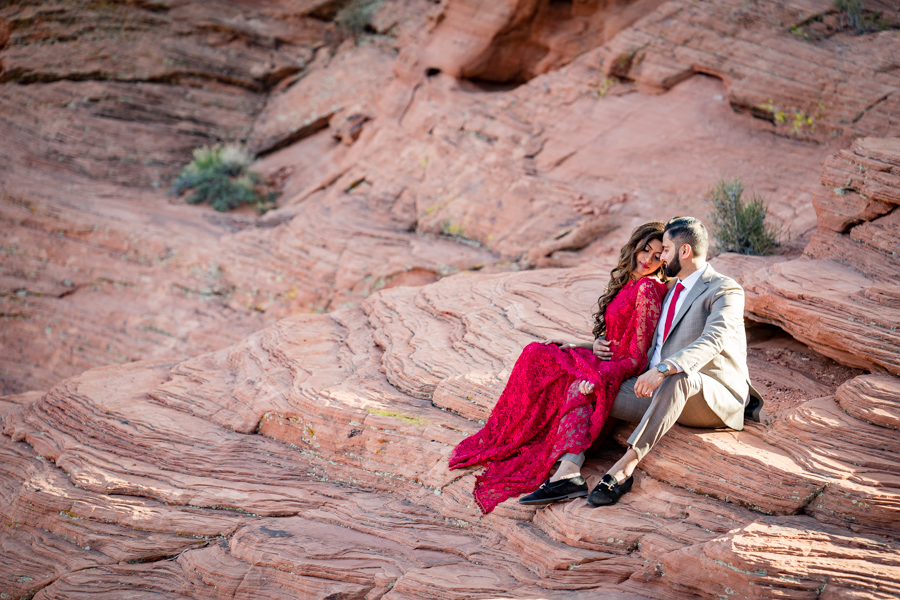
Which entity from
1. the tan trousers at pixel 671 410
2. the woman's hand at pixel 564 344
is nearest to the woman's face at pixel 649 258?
the woman's hand at pixel 564 344

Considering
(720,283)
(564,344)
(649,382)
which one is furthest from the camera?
(564,344)

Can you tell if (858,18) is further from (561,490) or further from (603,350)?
(561,490)

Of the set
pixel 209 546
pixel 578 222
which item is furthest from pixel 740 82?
pixel 209 546

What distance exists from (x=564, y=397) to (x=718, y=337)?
1.16 meters

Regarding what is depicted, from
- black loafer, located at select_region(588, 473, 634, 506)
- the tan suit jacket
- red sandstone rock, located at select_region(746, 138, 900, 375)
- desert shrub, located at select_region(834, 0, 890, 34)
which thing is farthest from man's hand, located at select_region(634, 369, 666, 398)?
desert shrub, located at select_region(834, 0, 890, 34)

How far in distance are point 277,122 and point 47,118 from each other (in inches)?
200

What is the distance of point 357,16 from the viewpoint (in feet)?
59.6

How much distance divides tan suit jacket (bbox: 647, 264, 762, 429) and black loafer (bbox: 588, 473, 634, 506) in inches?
32.2

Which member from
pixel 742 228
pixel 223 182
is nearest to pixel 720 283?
pixel 742 228

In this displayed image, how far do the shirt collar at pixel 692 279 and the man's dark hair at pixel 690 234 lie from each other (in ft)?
0.36

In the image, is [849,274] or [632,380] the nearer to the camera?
[632,380]

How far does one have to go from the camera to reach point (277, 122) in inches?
694

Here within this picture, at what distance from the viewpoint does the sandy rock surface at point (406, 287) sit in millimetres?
4637

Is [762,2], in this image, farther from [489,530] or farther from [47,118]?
[47,118]
